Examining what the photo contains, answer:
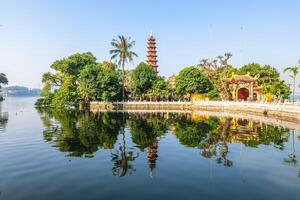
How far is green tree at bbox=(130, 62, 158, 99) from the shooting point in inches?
2798

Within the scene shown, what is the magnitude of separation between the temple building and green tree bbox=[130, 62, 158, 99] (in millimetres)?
19435

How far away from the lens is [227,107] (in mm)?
57562

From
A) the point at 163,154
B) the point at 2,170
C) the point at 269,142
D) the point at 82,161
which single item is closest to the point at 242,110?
the point at 269,142

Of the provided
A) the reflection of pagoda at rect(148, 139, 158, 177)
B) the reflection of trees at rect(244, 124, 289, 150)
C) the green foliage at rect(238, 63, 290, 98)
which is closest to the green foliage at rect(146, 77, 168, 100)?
the green foliage at rect(238, 63, 290, 98)

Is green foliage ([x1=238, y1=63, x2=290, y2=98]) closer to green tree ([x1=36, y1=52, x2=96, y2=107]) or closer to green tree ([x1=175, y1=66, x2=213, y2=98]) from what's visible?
green tree ([x1=175, y1=66, x2=213, y2=98])

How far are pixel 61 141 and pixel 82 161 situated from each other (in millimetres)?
7033

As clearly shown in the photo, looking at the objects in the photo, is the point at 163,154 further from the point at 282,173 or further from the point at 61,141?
the point at 61,141

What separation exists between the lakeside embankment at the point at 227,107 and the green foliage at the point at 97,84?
2.41 meters

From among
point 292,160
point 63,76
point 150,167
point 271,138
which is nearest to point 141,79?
point 63,76

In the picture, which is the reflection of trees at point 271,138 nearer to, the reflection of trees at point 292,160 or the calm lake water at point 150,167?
the calm lake water at point 150,167

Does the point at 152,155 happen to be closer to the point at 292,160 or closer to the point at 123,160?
the point at 123,160

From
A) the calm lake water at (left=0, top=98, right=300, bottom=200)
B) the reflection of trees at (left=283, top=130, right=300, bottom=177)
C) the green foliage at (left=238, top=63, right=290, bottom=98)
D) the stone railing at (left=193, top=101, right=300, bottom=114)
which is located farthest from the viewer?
the green foliage at (left=238, top=63, right=290, bottom=98)

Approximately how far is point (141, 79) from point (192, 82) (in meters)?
12.7

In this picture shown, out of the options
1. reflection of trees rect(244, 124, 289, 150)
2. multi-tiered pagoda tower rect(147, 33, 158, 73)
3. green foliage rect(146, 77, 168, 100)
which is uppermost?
multi-tiered pagoda tower rect(147, 33, 158, 73)
